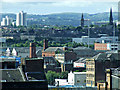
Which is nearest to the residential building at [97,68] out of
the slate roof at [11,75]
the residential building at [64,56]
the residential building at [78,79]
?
the residential building at [78,79]

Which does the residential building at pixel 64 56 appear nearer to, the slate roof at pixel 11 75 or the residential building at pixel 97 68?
the residential building at pixel 97 68

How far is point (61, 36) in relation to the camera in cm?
15775

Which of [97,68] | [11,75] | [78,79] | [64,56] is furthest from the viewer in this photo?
[64,56]

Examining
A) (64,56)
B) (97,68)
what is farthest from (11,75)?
(64,56)

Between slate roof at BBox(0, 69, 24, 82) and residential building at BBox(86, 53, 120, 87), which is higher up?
slate roof at BBox(0, 69, 24, 82)

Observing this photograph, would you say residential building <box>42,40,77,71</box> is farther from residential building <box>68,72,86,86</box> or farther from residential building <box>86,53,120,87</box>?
residential building <box>68,72,86,86</box>

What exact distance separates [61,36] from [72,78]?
362 ft

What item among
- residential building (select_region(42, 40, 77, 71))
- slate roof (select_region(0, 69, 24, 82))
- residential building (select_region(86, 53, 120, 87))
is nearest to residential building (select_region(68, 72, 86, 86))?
residential building (select_region(86, 53, 120, 87))

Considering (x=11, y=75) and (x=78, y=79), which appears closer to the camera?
(x=11, y=75)

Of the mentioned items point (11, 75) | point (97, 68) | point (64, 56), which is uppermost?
point (11, 75)

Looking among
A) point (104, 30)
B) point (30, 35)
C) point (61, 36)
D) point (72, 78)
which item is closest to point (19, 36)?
point (30, 35)

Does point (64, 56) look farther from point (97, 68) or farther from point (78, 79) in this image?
point (78, 79)

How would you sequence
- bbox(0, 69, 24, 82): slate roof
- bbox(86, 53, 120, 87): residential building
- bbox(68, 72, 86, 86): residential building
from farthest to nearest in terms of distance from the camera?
1. bbox(68, 72, 86, 86): residential building
2. bbox(86, 53, 120, 87): residential building
3. bbox(0, 69, 24, 82): slate roof

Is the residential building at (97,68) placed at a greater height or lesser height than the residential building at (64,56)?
greater
